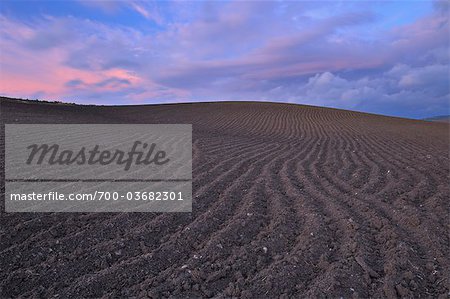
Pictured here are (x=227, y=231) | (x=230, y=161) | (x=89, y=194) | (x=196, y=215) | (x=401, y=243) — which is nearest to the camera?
(x=401, y=243)

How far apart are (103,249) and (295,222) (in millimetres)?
2440

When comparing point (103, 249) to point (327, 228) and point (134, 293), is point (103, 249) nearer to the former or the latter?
point (134, 293)

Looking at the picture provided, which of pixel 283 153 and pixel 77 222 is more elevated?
pixel 283 153

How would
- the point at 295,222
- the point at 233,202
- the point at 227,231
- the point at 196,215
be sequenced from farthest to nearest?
1. the point at 233,202
2. the point at 196,215
3. the point at 295,222
4. the point at 227,231

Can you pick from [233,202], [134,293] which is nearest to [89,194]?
[233,202]

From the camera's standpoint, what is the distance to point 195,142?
1217 centimetres

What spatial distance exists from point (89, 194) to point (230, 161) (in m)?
3.87

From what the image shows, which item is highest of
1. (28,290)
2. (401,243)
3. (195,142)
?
(195,142)

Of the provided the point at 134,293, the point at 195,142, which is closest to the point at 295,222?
the point at 134,293

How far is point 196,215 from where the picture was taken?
4.85 m

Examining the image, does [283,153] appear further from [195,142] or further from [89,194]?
[89,194]

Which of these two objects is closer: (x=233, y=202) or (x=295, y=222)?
(x=295, y=222)

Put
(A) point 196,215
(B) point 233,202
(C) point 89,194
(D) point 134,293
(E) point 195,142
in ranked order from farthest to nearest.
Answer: (E) point 195,142
(C) point 89,194
(B) point 233,202
(A) point 196,215
(D) point 134,293

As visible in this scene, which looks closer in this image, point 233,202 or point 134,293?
point 134,293
